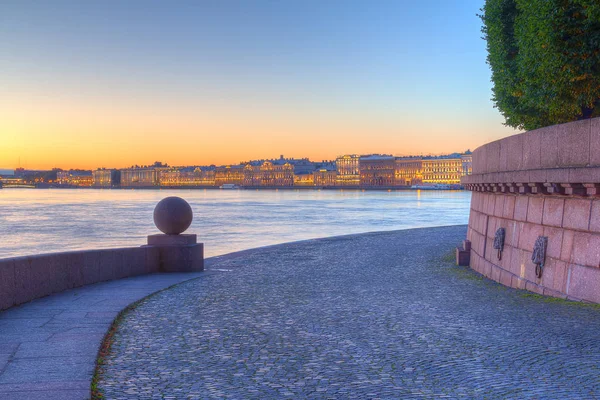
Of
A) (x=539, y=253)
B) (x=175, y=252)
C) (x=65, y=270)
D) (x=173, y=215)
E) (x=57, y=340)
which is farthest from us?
(x=175, y=252)

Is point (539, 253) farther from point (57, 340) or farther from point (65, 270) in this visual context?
point (65, 270)

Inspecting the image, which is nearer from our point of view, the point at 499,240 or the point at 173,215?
the point at 499,240

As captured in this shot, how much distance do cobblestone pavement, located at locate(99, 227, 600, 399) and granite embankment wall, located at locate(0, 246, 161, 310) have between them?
1.40 metres

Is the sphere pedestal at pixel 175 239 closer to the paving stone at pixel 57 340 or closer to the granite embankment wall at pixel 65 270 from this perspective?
the granite embankment wall at pixel 65 270

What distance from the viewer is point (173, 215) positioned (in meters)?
13.3

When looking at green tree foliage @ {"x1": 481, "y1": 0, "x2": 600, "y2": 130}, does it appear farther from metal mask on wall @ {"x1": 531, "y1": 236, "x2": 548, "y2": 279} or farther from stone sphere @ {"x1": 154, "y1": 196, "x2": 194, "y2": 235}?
stone sphere @ {"x1": 154, "y1": 196, "x2": 194, "y2": 235}

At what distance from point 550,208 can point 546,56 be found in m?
3.69

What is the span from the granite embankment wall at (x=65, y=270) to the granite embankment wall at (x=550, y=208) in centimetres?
682

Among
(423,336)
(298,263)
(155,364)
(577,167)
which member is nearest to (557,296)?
(577,167)

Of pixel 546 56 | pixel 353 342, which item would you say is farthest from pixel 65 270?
pixel 546 56

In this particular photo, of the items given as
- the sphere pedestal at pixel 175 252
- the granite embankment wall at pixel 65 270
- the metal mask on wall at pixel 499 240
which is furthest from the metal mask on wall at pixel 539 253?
the granite embankment wall at pixel 65 270

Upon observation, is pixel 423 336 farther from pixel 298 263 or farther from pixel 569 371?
pixel 298 263

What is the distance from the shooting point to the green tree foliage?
38.8 ft

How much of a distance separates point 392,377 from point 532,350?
1807mm
